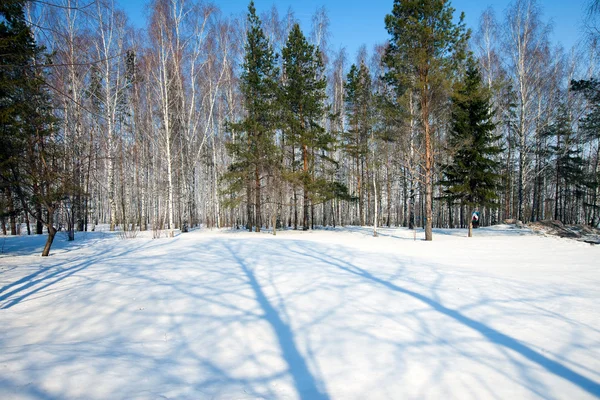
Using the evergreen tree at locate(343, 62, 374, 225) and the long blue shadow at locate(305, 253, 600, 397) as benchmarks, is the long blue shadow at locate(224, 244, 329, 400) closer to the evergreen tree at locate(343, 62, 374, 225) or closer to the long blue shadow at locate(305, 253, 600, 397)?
the long blue shadow at locate(305, 253, 600, 397)

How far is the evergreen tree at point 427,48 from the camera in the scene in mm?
12352

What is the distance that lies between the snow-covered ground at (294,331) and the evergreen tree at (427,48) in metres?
8.93

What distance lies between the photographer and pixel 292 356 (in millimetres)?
2963

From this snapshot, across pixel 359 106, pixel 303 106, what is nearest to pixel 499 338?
pixel 303 106

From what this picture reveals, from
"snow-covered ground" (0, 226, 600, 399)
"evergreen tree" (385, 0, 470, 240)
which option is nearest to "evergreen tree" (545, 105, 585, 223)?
"evergreen tree" (385, 0, 470, 240)

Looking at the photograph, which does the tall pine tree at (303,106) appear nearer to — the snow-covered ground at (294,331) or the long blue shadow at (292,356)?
the snow-covered ground at (294,331)

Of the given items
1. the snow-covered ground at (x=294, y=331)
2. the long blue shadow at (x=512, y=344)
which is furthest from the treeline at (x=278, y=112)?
the long blue shadow at (x=512, y=344)

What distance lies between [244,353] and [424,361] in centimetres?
195

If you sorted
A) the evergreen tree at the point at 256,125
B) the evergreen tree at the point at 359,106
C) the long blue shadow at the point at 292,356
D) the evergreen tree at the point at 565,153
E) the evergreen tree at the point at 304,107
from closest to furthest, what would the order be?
the long blue shadow at the point at 292,356 < the evergreen tree at the point at 256,125 < the evergreen tree at the point at 304,107 < the evergreen tree at the point at 359,106 < the evergreen tree at the point at 565,153

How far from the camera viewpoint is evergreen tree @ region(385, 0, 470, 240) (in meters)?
12.4

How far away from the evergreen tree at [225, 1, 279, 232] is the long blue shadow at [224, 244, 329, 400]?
1237 centimetres

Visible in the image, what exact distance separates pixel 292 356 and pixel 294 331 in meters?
0.50

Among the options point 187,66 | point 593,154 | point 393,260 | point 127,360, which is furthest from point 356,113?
point 593,154

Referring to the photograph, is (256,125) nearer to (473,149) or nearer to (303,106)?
(303,106)
